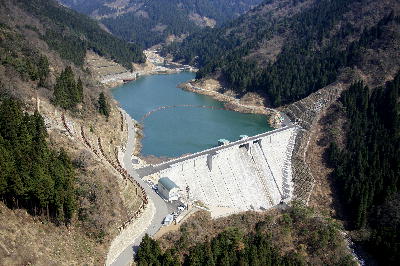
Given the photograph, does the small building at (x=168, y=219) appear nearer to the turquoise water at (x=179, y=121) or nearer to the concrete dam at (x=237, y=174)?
the concrete dam at (x=237, y=174)

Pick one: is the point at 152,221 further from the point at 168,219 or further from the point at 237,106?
the point at 237,106

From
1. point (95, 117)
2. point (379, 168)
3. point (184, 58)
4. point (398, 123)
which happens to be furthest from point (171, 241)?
point (184, 58)

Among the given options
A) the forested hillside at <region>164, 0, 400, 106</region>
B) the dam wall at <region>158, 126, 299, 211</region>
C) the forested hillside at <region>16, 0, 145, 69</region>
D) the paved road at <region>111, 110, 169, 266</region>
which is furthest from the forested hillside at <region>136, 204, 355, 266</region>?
the forested hillside at <region>16, 0, 145, 69</region>

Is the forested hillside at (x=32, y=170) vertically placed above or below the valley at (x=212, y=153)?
above

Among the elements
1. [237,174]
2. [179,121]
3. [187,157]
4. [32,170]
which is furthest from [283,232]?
[179,121]

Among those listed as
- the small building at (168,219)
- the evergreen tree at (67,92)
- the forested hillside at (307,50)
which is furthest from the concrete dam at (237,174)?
the forested hillside at (307,50)

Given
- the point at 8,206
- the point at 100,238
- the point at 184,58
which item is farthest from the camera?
the point at 184,58

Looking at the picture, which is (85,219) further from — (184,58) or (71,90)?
(184,58)
